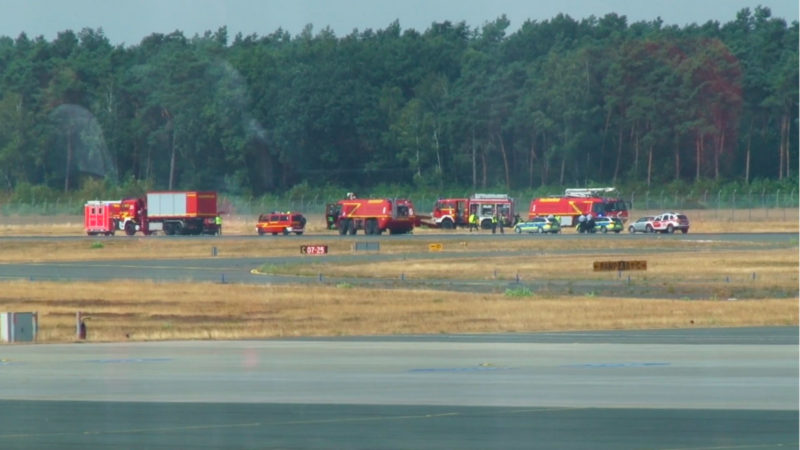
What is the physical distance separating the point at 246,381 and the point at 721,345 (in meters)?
10.7

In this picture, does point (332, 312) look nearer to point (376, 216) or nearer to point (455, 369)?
point (455, 369)

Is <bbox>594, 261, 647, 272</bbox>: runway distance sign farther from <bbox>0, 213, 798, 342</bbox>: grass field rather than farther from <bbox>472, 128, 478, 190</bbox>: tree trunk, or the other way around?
<bbox>472, 128, 478, 190</bbox>: tree trunk

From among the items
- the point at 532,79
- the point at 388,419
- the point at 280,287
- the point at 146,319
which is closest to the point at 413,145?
the point at 532,79

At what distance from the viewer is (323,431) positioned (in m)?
16.7

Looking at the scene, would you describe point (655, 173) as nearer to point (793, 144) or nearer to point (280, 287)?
point (793, 144)

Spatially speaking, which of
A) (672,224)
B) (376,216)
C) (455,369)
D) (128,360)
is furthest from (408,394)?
(672,224)

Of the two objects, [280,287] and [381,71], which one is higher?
[381,71]

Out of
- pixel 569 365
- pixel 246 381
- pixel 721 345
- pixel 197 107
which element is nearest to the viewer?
pixel 246 381

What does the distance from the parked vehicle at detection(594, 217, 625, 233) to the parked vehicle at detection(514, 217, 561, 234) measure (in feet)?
9.37

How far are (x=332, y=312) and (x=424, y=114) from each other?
364 ft

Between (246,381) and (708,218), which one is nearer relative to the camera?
(246,381)

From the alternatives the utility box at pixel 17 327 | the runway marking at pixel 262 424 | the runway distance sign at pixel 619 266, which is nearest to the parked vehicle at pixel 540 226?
the runway distance sign at pixel 619 266

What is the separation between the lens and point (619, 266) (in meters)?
61.1

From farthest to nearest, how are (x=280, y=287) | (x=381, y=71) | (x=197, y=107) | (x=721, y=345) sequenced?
(x=381, y=71), (x=197, y=107), (x=280, y=287), (x=721, y=345)
